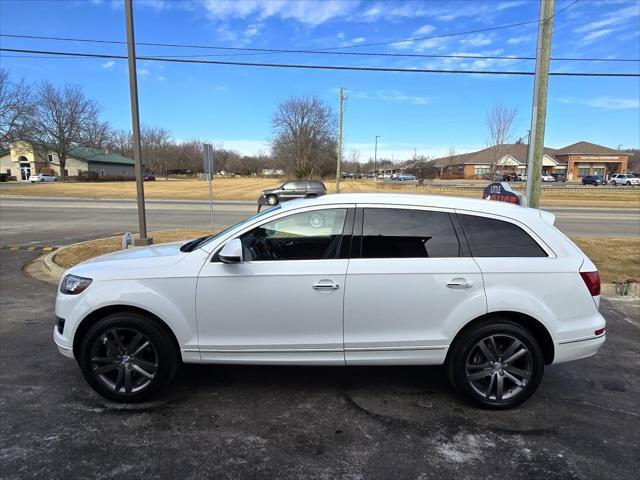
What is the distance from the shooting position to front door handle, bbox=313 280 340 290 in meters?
3.23

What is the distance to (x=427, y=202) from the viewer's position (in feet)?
11.6

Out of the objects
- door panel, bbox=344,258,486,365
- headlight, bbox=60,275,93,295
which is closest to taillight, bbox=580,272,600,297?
door panel, bbox=344,258,486,365

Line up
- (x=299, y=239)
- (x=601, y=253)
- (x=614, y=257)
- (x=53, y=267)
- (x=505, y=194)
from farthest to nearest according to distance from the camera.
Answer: (x=601, y=253)
(x=614, y=257)
(x=53, y=267)
(x=505, y=194)
(x=299, y=239)

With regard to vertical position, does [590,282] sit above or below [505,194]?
below

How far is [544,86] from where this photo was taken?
26.9ft

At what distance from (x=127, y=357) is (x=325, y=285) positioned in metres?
1.67

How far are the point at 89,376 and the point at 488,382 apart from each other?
3159 mm

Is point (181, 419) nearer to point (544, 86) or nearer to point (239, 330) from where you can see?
point (239, 330)

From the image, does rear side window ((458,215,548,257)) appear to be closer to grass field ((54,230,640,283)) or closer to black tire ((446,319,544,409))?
black tire ((446,319,544,409))

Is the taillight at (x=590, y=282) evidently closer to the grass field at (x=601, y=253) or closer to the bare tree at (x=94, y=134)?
the grass field at (x=601, y=253)

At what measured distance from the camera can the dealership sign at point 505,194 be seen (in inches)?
295

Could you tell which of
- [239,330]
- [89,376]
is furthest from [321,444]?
[89,376]

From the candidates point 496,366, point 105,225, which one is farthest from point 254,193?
point 496,366

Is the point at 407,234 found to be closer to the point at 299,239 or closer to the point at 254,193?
the point at 299,239
